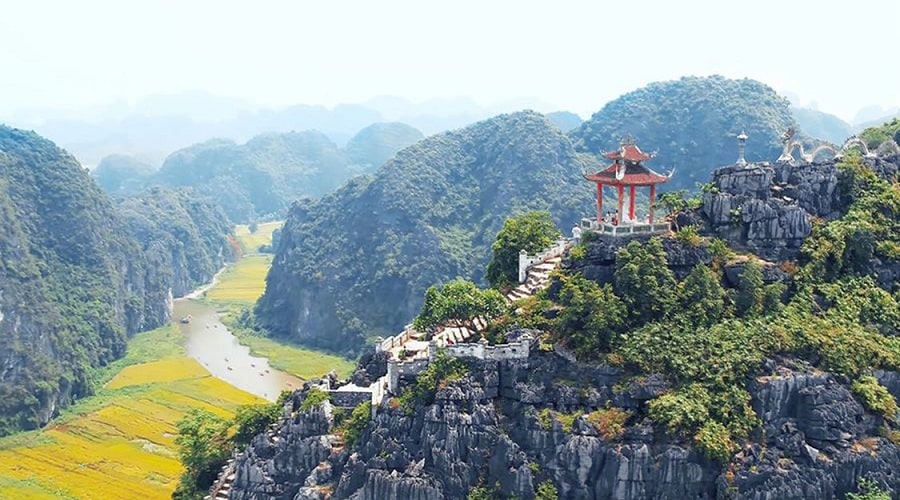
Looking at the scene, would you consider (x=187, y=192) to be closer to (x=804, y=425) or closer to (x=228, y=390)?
(x=228, y=390)

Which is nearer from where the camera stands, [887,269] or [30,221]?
[887,269]

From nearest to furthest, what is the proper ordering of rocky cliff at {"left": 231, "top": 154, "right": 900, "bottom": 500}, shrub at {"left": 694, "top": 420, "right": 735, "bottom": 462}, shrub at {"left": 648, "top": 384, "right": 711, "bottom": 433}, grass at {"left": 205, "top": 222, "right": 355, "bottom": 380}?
shrub at {"left": 694, "top": 420, "right": 735, "bottom": 462} < shrub at {"left": 648, "top": 384, "right": 711, "bottom": 433} < rocky cliff at {"left": 231, "top": 154, "right": 900, "bottom": 500} < grass at {"left": 205, "top": 222, "right": 355, "bottom": 380}

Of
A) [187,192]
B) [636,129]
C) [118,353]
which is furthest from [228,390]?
[187,192]

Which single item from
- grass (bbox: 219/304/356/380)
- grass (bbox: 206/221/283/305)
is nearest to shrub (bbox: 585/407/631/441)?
grass (bbox: 219/304/356/380)

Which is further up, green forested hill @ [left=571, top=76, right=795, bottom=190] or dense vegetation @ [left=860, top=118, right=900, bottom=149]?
green forested hill @ [left=571, top=76, right=795, bottom=190]

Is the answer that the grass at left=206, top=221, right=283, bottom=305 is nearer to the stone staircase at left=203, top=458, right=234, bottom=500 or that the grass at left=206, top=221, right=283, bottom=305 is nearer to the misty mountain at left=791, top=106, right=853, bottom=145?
the stone staircase at left=203, top=458, right=234, bottom=500

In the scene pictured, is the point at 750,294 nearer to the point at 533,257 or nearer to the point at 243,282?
the point at 533,257

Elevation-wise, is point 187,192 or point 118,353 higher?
point 187,192

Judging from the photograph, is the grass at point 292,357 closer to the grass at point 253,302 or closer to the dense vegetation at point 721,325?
the grass at point 253,302
